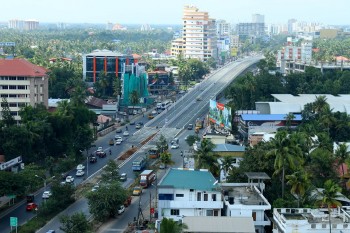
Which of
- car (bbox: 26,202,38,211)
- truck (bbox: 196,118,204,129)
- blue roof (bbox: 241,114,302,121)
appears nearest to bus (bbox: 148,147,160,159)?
blue roof (bbox: 241,114,302,121)

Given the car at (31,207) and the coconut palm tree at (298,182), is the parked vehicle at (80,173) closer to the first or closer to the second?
the car at (31,207)

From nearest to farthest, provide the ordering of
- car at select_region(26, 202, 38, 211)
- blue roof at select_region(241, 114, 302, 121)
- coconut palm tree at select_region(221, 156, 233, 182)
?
car at select_region(26, 202, 38, 211) < coconut palm tree at select_region(221, 156, 233, 182) < blue roof at select_region(241, 114, 302, 121)

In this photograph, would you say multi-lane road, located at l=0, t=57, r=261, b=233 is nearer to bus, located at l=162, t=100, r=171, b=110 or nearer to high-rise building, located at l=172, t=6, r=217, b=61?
bus, located at l=162, t=100, r=171, b=110

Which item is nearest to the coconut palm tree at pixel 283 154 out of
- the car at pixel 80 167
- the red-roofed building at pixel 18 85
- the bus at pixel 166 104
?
the car at pixel 80 167

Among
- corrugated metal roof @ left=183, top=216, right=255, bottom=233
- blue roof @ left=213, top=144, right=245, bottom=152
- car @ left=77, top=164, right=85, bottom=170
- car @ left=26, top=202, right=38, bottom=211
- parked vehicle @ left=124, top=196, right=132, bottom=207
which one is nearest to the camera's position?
corrugated metal roof @ left=183, top=216, right=255, bottom=233

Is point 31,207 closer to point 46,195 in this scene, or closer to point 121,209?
point 46,195

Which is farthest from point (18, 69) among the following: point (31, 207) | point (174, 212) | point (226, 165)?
point (174, 212)
